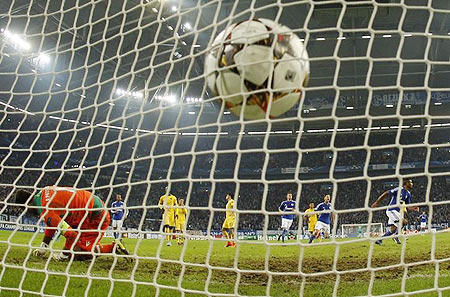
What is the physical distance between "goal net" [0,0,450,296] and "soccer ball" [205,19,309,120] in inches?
2.1

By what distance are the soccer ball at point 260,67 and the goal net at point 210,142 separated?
0.05m

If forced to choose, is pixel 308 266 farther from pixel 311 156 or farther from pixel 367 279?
pixel 311 156

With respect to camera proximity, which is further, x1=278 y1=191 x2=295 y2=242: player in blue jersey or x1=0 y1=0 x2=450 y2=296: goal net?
x1=278 y1=191 x2=295 y2=242: player in blue jersey

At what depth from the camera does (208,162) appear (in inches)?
1045

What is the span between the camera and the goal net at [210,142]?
99.4 inches

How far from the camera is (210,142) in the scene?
86.0 feet

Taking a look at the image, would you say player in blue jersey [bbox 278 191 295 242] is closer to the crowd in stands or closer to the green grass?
the green grass

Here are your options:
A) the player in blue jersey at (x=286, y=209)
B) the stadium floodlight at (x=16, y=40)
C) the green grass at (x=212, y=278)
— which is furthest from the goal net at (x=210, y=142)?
the player in blue jersey at (x=286, y=209)

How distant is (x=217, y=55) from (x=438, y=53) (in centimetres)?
1710

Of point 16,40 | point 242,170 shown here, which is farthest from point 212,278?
point 242,170

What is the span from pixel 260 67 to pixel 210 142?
23.7m

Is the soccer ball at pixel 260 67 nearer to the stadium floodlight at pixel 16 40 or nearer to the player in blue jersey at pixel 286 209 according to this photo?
the stadium floodlight at pixel 16 40

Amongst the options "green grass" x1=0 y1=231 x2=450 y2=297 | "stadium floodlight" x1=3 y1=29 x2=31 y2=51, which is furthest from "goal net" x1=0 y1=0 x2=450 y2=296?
"stadium floodlight" x1=3 y1=29 x2=31 y2=51

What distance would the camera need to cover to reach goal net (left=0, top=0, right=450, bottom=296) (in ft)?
8.29
